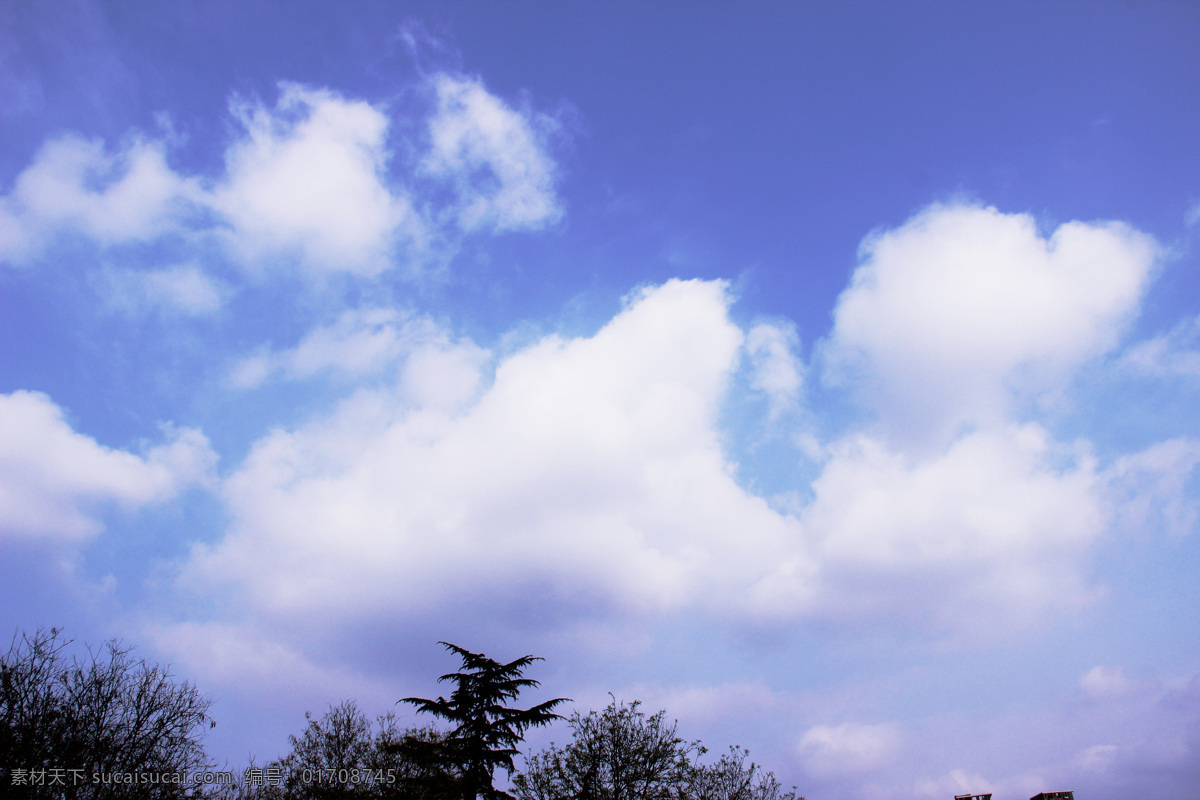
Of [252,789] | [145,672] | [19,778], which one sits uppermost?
[145,672]

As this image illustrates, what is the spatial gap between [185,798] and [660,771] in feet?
69.8

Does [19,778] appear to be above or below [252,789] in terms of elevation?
above

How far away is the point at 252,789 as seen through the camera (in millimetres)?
37625

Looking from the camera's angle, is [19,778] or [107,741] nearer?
[19,778]

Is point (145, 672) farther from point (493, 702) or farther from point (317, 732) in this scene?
point (493, 702)

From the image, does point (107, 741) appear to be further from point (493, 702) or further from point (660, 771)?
point (660, 771)

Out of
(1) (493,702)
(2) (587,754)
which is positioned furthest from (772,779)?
(1) (493,702)

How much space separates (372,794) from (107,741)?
12.3m

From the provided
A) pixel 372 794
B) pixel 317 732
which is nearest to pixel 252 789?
pixel 317 732

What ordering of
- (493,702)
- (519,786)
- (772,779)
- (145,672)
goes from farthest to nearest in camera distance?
(772,779) < (519,786) < (493,702) < (145,672)

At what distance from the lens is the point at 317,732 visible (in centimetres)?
3634

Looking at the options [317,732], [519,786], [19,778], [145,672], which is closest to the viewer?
[19,778]

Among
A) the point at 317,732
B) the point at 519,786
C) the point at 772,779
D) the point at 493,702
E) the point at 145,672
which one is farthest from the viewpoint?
the point at 772,779

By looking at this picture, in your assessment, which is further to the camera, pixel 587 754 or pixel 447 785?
pixel 587 754
